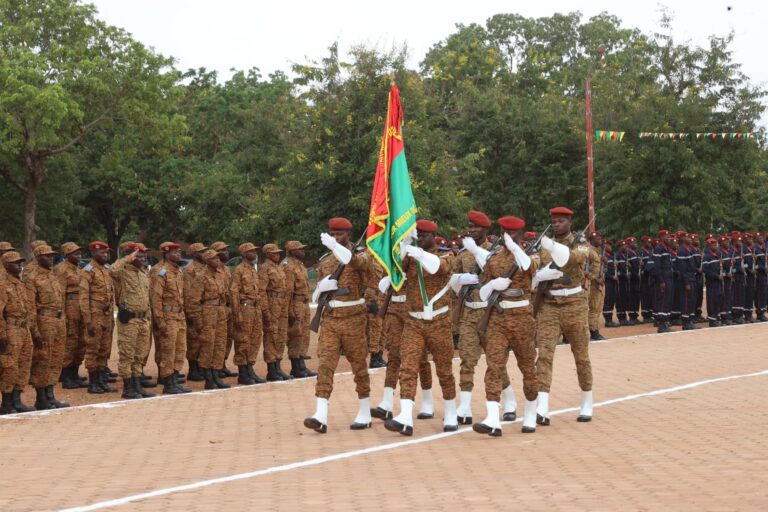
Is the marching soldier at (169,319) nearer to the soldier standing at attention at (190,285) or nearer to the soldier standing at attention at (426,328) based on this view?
the soldier standing at attention at (190,285)

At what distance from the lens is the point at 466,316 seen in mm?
13109

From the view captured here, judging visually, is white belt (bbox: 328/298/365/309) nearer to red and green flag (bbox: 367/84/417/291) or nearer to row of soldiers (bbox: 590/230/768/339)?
red and green flag (bbox: 367/84/417/291)

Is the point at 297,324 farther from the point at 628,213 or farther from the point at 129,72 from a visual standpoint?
the point at 129,72

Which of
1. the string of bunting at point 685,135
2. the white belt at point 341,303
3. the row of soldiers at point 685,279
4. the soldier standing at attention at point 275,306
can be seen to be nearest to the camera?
the white belt at point 341,303

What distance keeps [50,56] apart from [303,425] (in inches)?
1363

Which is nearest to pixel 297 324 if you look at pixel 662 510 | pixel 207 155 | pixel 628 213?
pixel 662 510

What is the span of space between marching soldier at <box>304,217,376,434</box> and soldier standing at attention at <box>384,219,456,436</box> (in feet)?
1.58

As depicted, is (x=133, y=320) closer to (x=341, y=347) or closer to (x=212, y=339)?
(x=212, y=339)

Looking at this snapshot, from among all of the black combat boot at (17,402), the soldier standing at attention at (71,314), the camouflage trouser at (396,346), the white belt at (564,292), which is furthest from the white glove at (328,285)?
the soldier standing at attention at (71,314)

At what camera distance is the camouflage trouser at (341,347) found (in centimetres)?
1229

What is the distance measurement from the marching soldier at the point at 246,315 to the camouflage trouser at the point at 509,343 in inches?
253

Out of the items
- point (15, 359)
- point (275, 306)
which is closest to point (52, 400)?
→ point (15, 359)

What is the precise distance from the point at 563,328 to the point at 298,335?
22.3 feet

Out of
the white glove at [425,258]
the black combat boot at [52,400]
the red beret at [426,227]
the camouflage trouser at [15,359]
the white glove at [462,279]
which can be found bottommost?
the black combat boot at [52,400]
